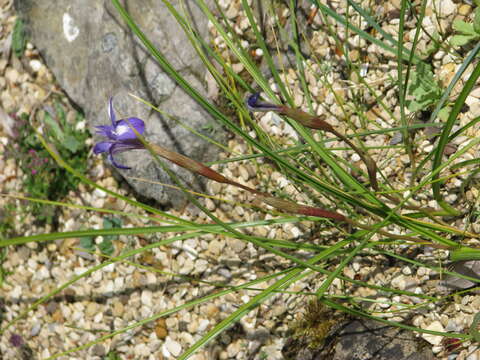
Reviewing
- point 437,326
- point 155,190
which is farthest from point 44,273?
point 437,326

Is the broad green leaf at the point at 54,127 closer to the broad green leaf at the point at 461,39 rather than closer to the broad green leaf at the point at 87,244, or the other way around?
the broad green leaf at the point at 87,244

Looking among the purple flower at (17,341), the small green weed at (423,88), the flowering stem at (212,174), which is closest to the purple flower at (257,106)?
the flowering stem at (212,174)

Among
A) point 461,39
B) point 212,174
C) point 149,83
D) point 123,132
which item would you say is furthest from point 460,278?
point 149,83

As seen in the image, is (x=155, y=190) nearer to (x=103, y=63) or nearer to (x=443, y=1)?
(x=103, y=63)

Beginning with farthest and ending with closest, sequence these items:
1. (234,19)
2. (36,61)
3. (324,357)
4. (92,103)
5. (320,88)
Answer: (36,61) → (92,103) → (234,19) → (320,88) → (324,357)

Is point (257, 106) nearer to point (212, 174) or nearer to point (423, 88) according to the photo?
point (212, 174)

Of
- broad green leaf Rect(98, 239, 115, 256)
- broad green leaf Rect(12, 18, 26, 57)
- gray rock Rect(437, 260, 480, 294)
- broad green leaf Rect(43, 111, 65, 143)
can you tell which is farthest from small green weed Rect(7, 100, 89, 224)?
gray rock Rect(437, 260, 480, 294)

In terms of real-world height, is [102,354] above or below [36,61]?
below

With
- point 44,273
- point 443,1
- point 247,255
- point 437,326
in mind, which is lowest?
point 437,326
